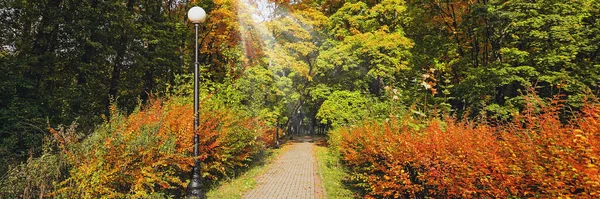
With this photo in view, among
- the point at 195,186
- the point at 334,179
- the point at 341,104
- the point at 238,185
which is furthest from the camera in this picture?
the point at 341,104

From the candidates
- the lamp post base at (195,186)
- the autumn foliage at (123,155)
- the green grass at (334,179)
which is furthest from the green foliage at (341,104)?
the autumn foliage at (123,155)

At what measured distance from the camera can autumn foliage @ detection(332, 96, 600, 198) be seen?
3.03 metres

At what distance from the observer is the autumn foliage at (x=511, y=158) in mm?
3025

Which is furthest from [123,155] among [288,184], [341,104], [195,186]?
[341,104]

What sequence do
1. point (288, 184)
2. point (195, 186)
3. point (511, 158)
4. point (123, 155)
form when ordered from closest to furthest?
point (511, 158)
point (123, 155)
point (195, 186)
point (288, 184)

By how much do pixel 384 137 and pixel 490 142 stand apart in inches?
114

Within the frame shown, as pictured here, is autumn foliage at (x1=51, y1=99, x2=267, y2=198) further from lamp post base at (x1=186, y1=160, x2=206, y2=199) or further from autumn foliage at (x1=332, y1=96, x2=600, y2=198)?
autumn foliage at (x1=332, y1=96, x2=600, y2=198)

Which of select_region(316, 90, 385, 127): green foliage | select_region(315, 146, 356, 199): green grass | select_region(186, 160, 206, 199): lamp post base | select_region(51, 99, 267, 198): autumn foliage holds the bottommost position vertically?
select_region(315, 146, 356, 199): green grass

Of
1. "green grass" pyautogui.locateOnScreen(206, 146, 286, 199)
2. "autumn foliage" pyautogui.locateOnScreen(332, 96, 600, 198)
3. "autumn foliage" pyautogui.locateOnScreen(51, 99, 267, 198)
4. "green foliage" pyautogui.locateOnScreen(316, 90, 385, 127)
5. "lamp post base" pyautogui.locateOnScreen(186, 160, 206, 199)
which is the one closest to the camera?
"autumn foliage" pyautogui.locateOnScreen(332, 96, 600, 198)

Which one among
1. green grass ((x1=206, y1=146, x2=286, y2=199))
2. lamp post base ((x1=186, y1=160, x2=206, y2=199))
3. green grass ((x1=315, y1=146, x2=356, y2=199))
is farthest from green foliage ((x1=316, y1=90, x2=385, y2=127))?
lamp post base ((x1=186, y1=160, x2=206, y2=199))

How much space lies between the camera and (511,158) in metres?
3.74

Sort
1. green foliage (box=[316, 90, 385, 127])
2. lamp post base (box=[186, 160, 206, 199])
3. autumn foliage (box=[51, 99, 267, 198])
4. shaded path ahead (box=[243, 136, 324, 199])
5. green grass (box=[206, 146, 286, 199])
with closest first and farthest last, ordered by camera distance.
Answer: autumn foliage (box=[51, 99, 267, 198]) → lamp post base (box=[186, 160, 206, 199]) → green grass (box=[206, 146, 286, 199]) → shaded path ahead (box=[243, 136, 324, 199]) → green foliage (box=[316, 90, 385, 127])

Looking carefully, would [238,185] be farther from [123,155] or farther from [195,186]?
[123,155]

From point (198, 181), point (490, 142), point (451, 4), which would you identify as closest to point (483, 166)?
point (490, 142)
